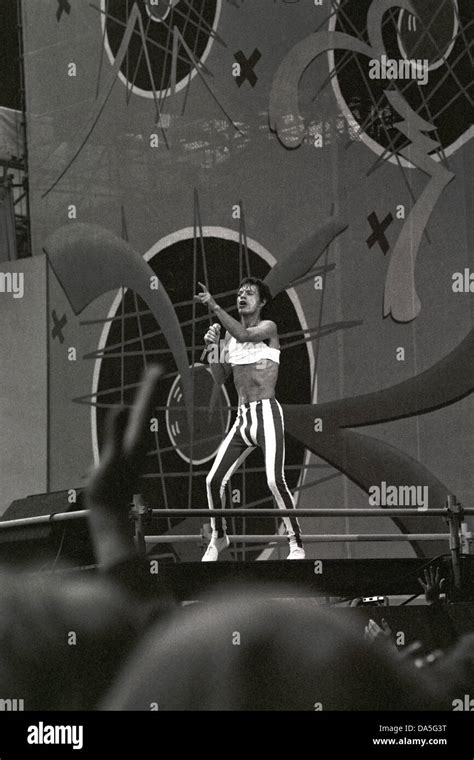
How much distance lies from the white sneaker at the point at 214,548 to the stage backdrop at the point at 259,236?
1.19 m

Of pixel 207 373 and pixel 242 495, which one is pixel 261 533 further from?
pixel 207 373

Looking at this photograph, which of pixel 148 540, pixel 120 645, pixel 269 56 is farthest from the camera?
pixel 269 56

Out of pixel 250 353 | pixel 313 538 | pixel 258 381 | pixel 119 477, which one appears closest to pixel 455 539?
pixel 313 538

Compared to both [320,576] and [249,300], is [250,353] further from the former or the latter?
[320,576]

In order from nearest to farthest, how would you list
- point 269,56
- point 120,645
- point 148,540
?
1. point 120,645
2. point 148,540
3. point 269,56

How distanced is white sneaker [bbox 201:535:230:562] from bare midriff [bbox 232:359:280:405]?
1.17m

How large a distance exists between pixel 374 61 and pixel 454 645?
5.34m

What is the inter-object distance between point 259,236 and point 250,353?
4.99ft

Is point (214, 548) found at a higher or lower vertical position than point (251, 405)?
lower

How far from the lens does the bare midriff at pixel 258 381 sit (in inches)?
413

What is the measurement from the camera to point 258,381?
34.6 ft

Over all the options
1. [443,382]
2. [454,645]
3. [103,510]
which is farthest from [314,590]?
[443,382]

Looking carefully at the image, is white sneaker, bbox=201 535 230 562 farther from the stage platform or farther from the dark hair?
the dark hair

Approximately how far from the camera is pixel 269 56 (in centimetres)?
1163
